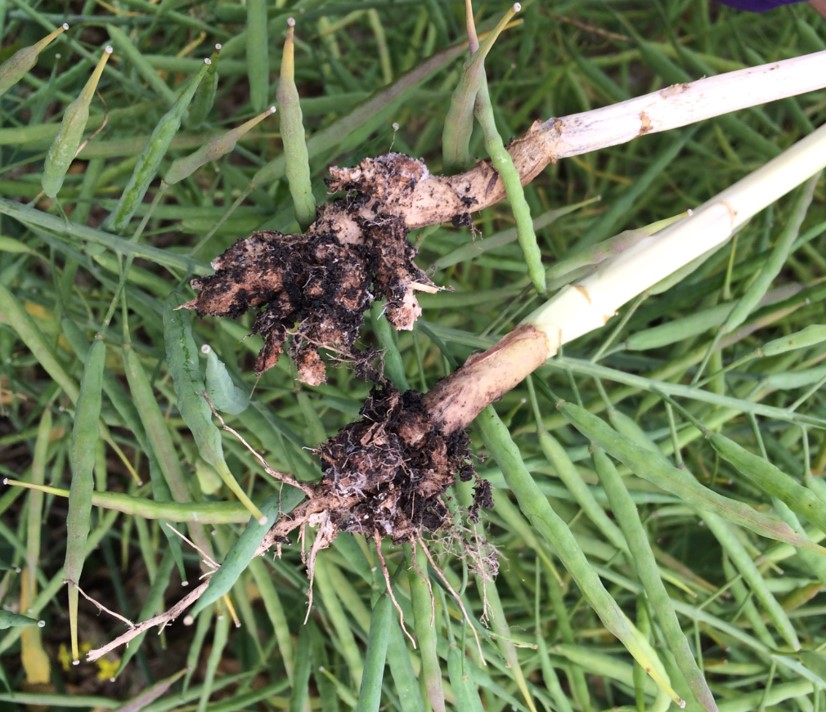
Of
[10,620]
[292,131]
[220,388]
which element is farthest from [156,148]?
[10,620]

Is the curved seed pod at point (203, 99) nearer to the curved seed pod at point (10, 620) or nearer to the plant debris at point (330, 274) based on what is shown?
the plant debris at point (330, 274)

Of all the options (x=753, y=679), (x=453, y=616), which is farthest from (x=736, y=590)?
(x=453, y=616)

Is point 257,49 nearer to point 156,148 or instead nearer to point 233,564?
point 156,148

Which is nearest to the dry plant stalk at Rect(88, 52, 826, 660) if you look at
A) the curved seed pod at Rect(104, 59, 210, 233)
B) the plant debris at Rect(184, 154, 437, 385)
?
the plant debris at Rect(184, 154, 437, 385)

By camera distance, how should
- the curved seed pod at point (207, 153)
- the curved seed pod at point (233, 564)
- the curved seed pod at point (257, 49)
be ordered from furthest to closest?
the curved seed pod at point (257, 49) → the curved seed pod at point (207, 153) → the curved seed pod at point (233, 564)

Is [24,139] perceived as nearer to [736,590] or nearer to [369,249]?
[369,249]

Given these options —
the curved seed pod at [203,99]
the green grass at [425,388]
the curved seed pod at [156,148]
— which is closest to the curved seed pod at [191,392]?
the green grass at [425,388]

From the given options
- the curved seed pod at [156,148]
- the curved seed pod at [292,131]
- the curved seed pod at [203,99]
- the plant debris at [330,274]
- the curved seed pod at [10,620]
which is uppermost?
the curved seed pod at [203,99]
